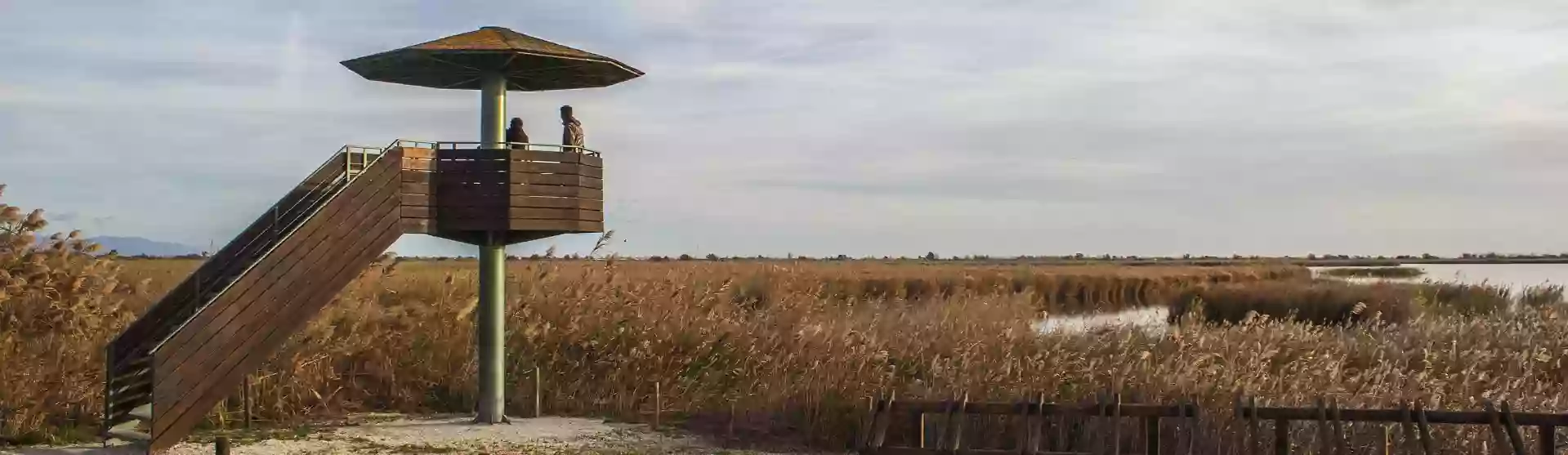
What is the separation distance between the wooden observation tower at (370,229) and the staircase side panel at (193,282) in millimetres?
16

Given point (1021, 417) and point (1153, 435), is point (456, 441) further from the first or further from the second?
point (1153, 435)

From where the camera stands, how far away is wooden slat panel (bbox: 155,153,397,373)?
1329cm

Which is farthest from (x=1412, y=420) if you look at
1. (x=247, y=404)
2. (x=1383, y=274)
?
(x=1383, y=274)

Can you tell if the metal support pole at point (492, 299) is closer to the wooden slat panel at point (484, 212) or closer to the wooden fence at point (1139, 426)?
the wooden slat panel at point (484, 212)

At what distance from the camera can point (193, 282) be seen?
14.6 meters

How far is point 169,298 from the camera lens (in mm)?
14633

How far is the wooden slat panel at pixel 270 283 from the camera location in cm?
1329

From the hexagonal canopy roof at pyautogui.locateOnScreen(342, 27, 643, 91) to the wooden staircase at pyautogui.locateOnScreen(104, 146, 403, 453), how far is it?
1.28 m

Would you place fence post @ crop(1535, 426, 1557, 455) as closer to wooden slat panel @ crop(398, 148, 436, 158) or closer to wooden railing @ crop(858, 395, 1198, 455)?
wooden railing @ crop(858, 395, 1198, 455)

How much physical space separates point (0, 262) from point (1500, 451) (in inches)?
688

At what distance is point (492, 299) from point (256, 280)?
3241 millimetres

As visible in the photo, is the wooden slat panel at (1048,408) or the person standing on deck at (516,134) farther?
the person standing on deck at (516,134)

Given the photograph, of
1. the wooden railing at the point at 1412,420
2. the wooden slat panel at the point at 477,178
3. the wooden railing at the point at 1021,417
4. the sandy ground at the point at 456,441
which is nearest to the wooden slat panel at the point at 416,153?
the wooden slat panel at the point at 477,178

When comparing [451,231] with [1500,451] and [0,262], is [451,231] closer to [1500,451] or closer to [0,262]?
[0,262]
